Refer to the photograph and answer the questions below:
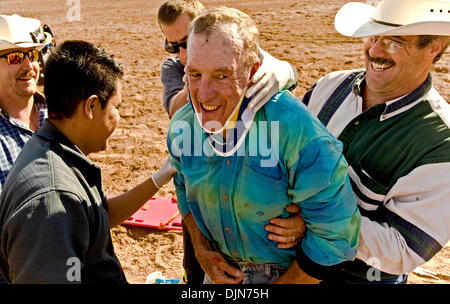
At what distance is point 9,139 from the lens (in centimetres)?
318

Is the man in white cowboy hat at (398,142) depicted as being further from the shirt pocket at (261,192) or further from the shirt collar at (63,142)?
the shirt collar at (63,142)

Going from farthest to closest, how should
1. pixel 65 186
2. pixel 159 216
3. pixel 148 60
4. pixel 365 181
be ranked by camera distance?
pixel 148 60
pixel 159 216
pixel 365 181
pixel 65 186

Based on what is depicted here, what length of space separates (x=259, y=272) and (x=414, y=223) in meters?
0.76

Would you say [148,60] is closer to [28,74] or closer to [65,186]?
[28,74]

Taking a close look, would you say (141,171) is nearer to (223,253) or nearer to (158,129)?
(158,129)

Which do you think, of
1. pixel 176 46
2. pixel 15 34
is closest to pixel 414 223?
pixel 176 46

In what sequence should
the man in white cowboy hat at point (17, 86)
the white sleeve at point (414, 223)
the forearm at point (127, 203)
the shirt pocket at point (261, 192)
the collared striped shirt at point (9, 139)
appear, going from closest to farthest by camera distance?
the shirt pocket at point (261, 192), the white sleeve at point (414, 223), the forearm at point (127, 203), the collared striped shirt at point (9, 139), the man in white cowboy hat at point (17, 86)

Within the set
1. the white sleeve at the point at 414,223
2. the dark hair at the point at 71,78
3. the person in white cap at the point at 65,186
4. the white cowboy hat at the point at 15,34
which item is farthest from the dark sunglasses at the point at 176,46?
the white sleeve at the point at 414,223

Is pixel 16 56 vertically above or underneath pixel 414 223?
above

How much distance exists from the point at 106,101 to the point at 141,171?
3.86m

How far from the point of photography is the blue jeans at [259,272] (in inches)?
89.2

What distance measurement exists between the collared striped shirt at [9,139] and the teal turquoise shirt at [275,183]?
1470 millimetres

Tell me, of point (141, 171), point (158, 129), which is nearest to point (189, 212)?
point (141, 171)

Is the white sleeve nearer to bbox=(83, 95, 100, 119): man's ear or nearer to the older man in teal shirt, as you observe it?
the older man in teal shirt
